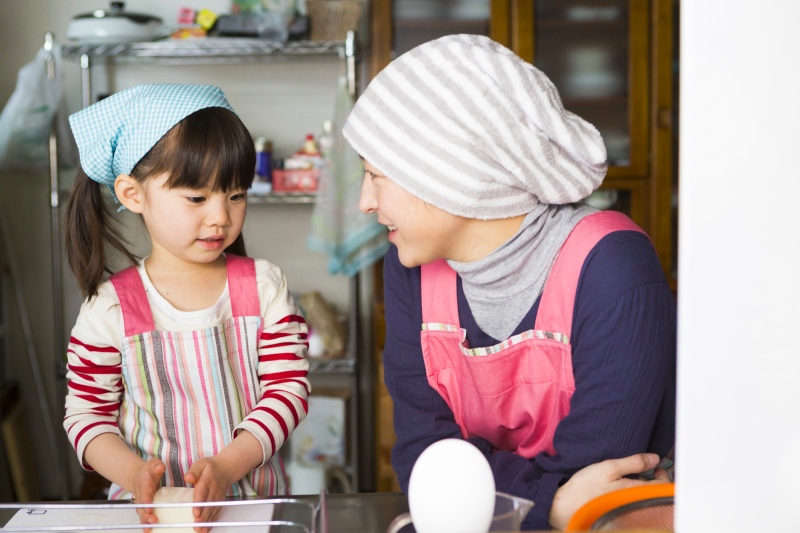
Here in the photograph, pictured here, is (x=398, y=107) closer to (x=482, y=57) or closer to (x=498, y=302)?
(x=482, y=57)

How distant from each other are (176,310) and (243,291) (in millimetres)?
90

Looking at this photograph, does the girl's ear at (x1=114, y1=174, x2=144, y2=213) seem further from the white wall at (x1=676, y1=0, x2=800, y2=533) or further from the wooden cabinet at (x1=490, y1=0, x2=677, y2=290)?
the wooden cabinet at (x1=490, y1=0, x2=677, y2=290)

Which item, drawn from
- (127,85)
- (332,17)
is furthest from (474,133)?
(127,85)

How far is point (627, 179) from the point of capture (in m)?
2.64

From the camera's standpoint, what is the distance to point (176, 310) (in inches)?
40.9

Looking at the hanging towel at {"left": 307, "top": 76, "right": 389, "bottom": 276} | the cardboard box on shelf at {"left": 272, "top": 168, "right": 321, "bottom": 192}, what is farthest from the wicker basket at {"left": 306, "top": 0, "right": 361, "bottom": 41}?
the cardboard box on shelf at {"left": 272, "top": 168, "right": 321, "bottom": 192}

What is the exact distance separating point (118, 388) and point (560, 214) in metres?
0.60

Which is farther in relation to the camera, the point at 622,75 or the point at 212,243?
the point at 622,75

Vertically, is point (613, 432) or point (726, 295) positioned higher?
point (726, 295)

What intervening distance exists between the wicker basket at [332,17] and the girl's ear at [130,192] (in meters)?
1.59

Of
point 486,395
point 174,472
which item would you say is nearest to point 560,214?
point 486,395

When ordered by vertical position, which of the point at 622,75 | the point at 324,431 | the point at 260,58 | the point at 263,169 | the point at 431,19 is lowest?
the point at 324,431

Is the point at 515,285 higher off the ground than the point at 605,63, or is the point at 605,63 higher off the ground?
the point at 605,63

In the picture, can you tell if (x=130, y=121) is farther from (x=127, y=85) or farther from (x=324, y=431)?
(x=127, y=85)
